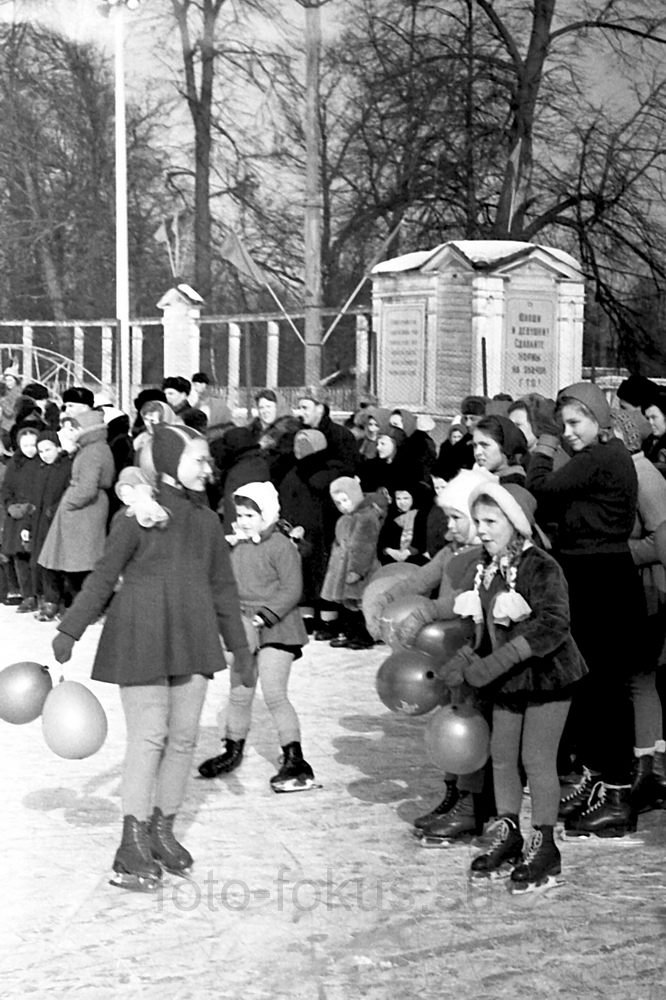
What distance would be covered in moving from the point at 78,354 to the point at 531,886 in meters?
28.7

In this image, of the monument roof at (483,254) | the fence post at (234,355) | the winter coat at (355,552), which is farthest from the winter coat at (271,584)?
the fence post at (234,355)

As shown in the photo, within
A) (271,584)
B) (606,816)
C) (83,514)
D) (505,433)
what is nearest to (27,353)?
(83,514)

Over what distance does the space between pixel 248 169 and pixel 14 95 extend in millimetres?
5806

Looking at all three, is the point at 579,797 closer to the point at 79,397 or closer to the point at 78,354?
the point at 79,397

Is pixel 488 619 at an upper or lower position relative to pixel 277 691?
upper

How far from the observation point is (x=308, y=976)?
4922 mm

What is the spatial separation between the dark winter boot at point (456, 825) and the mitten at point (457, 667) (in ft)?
1.96

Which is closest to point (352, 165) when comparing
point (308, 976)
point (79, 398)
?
point (79, 398)

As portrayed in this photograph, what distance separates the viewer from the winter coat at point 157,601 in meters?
5.88

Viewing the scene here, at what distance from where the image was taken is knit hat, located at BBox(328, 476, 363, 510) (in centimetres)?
1128

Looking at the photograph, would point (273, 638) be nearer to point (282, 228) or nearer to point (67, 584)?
point (67, 584)

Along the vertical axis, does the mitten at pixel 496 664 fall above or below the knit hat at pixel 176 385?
below

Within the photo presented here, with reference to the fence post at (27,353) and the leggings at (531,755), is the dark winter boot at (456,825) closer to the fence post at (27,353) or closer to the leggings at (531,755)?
the leggings at (531,755)

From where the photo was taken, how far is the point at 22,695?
240 inches
